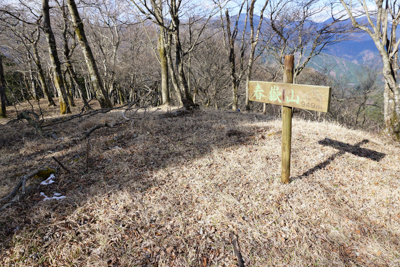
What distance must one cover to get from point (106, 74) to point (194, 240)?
18.7 meters

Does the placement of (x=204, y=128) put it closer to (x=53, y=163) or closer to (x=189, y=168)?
(x=189, y=168)

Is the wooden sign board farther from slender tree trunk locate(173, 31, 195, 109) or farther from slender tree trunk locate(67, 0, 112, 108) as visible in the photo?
slender tree trunk locate(67, 0, 112, 108)

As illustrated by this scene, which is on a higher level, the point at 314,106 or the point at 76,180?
the point at 314,106

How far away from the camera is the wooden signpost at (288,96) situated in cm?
278

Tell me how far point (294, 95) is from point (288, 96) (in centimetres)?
11

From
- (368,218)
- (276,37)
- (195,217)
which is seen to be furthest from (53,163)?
(276,37)

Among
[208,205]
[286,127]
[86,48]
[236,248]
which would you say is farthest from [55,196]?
[86,48]

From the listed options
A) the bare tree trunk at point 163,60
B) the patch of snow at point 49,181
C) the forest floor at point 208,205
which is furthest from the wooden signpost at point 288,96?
the bare tree trunk at point 163,60

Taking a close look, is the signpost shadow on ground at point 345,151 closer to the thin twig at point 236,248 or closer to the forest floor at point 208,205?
the forest floor at point 208,205

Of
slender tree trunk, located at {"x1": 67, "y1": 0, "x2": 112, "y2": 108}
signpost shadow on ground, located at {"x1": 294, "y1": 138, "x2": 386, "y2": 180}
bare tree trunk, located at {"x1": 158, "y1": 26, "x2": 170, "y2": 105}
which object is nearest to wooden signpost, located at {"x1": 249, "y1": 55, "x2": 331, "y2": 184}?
signpost shadow on ground, located at {"x1": 294, "y1": 138, "x2": 386, "y2": 180}

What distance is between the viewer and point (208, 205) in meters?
3.53

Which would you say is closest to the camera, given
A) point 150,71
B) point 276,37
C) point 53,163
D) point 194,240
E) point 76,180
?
point 194,240

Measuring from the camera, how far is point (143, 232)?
3037 millimetres

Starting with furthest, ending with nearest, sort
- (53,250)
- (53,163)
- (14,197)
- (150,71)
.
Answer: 1. (150,71)
2. (53,163)
3. (14,197)
4. (53,250)
